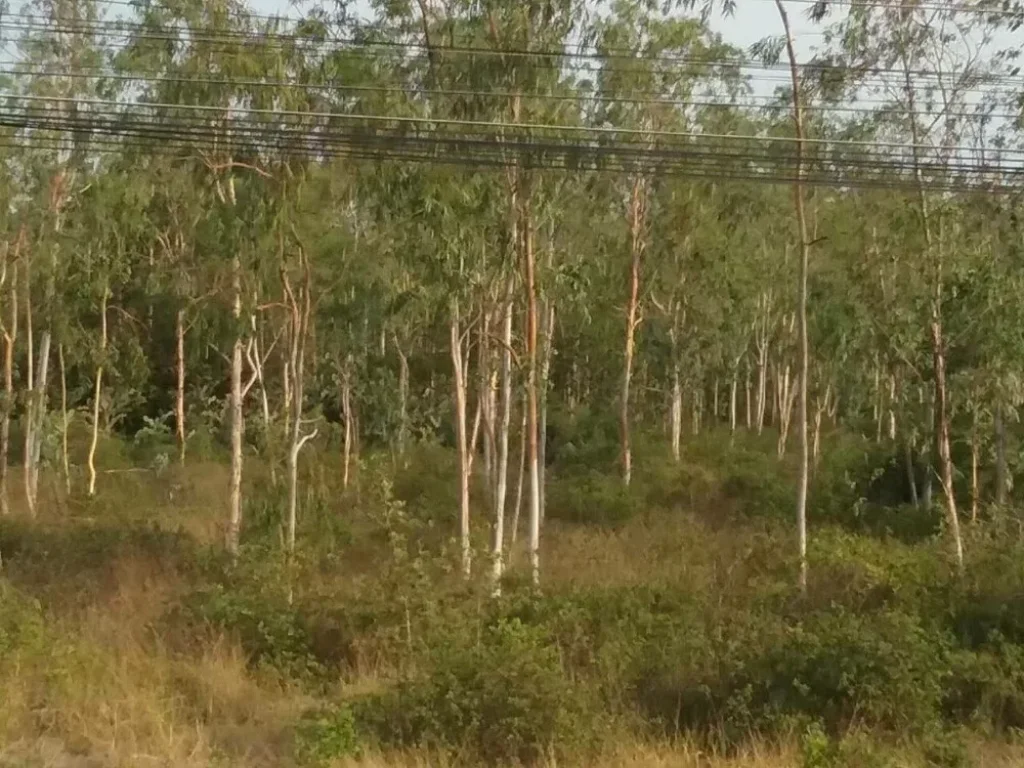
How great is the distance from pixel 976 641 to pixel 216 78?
29.6 ft

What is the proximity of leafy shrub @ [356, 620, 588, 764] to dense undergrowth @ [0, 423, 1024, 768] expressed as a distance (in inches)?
0.6

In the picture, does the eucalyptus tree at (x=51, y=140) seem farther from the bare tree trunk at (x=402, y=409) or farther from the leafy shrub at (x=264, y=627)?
the bare tree trunk at (x=402, y=409)

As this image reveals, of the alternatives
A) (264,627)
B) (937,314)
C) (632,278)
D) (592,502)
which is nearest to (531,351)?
(264,627)

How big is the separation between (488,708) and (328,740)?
105 cm

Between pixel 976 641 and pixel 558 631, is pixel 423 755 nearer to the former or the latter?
pixel 558 631

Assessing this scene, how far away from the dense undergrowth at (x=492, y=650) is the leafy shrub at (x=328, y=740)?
0.02 metres

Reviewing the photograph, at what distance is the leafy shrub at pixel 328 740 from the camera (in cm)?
654

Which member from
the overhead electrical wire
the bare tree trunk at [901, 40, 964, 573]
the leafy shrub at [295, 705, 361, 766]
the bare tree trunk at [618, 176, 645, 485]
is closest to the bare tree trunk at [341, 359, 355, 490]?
the bare tree trunk at [618, 176, 645, 485]

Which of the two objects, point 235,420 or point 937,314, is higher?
point 937,314

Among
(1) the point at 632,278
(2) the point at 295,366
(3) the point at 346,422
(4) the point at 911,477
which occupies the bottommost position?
(4) the point at 911,477

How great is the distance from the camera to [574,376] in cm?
3241

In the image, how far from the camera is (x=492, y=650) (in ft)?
24.6

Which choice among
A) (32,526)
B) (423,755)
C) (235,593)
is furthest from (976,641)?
(32,526)

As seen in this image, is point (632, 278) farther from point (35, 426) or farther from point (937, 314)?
point (35, 426)
